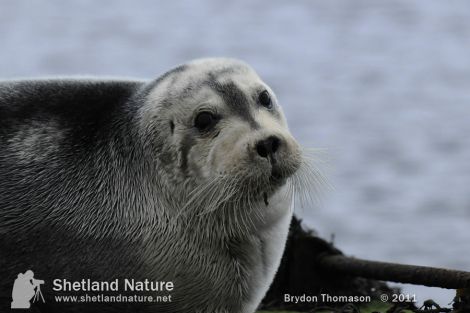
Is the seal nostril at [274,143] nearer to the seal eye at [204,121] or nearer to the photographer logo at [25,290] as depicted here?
the seal eye at [204,121]

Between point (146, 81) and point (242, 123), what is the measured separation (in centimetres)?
163

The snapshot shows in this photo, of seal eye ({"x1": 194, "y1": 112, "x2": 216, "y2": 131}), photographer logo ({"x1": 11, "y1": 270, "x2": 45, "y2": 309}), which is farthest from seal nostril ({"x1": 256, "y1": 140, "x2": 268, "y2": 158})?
photographer logo ({"x1": 11, "y1": 270, "x2": 45, "y2": 309})

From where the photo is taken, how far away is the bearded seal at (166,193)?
31.6ft

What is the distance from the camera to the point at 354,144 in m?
34.8

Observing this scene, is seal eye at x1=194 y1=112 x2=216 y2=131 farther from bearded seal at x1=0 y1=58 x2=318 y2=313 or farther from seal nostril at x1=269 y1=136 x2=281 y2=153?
seal nostril at x1=269 y1=136 x2=281 y2=153

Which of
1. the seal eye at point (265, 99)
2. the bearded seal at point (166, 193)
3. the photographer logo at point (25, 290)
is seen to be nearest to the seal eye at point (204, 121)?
the bearded seal at point (166, 193)

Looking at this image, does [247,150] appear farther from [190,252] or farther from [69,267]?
[69,267]

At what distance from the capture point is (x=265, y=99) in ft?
32.8

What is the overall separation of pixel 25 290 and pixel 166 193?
→ 1422 mm

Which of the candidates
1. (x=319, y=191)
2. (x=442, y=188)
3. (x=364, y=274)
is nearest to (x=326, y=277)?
(x=364, y=274)

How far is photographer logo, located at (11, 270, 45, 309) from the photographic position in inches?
377

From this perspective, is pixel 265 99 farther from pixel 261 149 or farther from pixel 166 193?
pixel 166 193

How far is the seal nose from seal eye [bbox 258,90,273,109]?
0.62 metres

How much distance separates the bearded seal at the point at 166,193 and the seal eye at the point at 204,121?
0.02 m
